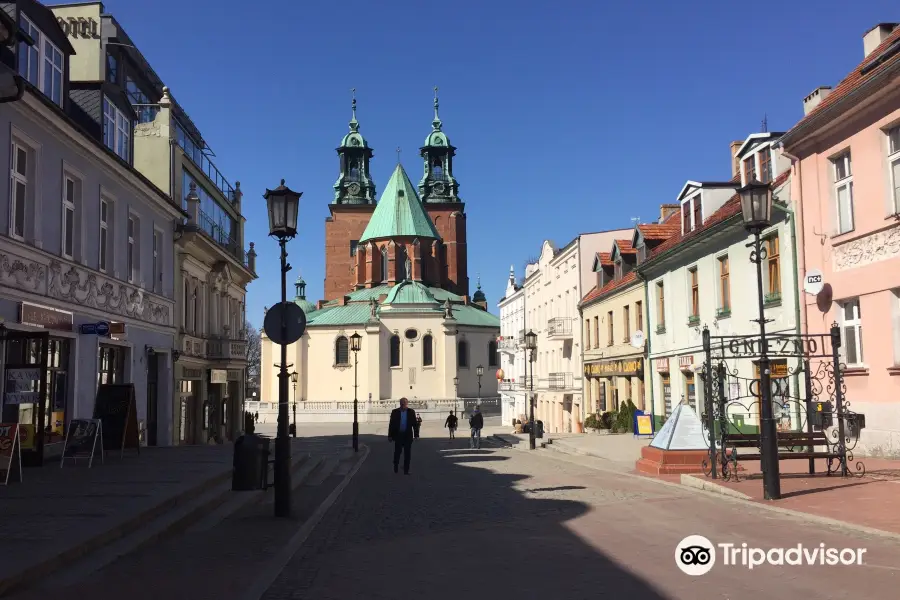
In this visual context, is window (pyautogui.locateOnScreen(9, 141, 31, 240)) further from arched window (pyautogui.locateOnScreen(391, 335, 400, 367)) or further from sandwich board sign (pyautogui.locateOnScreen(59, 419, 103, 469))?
arched window (pyautogui.locateOnScreen(391, 335, 400, 367))

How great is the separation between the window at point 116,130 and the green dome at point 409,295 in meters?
55.8

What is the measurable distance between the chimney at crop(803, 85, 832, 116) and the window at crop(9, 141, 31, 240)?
17091 millimetres

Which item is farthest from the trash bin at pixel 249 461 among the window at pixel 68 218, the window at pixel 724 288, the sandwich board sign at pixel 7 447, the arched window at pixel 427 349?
the arched window at pixel 427 349

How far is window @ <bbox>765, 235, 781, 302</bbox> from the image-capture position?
21.0 metres

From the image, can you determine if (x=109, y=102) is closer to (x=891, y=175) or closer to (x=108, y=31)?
(x=108, y=31)

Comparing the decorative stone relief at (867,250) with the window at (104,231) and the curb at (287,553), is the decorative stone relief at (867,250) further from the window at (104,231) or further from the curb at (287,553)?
the window at (104,231)

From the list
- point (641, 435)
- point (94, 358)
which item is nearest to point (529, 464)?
point (641, 435)

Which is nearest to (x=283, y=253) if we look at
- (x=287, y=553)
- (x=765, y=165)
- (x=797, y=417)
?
(x=287, y=553)

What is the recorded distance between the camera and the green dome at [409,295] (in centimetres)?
8044

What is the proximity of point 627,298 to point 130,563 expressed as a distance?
2776 cm

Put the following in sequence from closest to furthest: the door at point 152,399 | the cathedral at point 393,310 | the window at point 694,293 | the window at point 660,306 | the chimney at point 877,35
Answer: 1. the chimney at point 877,35
2. the door at point 152,399
3. the window at point 694,293
4. the window at point 660,306
5. the cathedral at point 393,310

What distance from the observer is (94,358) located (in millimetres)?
19391

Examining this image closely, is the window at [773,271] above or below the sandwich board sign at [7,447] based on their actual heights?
above

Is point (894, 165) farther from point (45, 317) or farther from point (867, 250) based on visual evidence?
point (45, 317)
